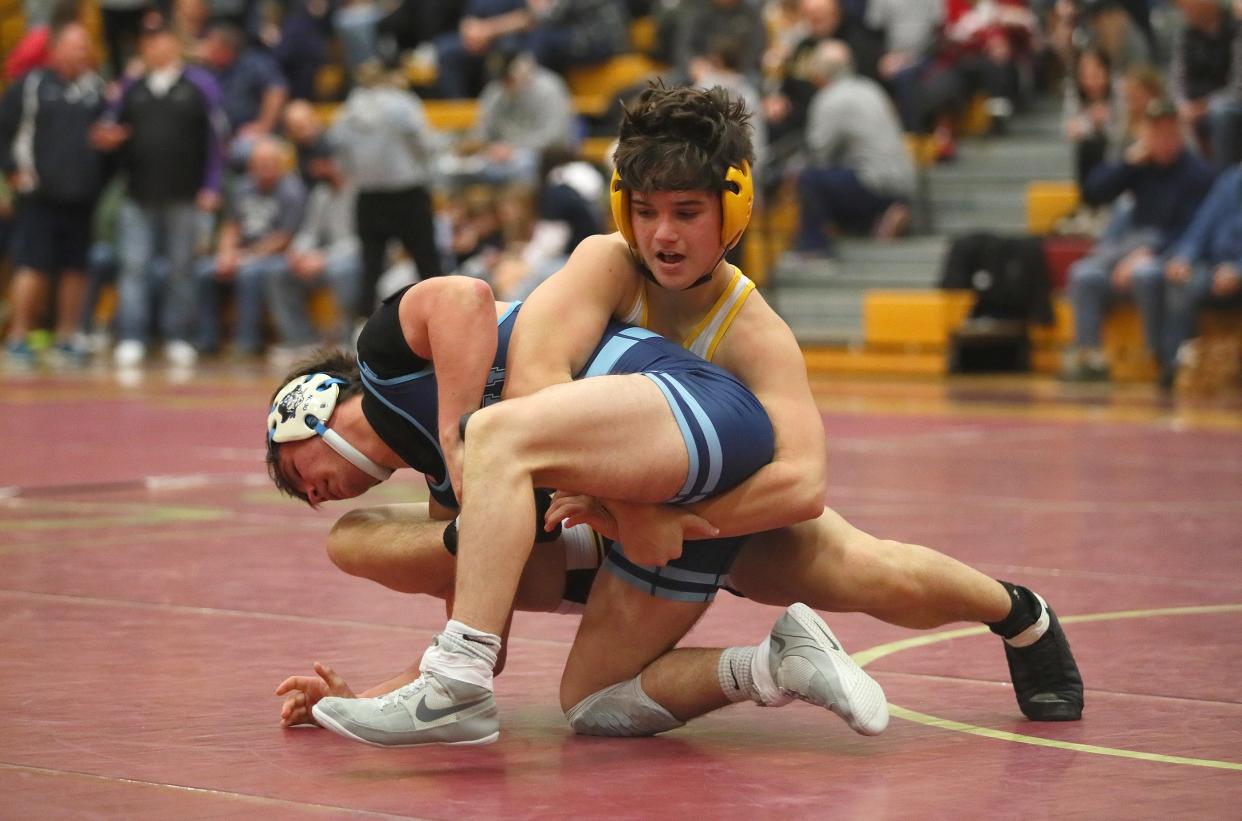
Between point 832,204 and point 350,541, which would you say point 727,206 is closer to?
point 350,541

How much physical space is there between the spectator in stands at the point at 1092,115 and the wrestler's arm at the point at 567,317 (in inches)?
378

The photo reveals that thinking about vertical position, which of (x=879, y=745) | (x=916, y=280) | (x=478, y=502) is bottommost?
(x=916, y=280)

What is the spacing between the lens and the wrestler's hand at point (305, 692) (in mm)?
3543

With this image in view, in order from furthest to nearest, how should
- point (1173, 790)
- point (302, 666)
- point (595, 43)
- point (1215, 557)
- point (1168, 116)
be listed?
point (595, 43), point (1168, 116), point (1215, 557), point (302, 666), point (1173, 790)

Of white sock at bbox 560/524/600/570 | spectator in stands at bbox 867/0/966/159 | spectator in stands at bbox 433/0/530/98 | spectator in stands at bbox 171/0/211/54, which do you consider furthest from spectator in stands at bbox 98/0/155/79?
white sock at bbox 560/524/600/570

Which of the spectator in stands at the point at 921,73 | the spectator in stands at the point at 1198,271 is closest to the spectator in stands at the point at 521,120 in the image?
the spectator in stands at the point at 921,73

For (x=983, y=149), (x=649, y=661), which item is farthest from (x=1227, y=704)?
(x=983, y=149)

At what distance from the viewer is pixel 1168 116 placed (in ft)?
39.3

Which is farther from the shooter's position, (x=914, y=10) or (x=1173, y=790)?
(x=914, y=10)

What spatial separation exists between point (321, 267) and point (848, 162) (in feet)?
13.5

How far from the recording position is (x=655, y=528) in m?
3.48

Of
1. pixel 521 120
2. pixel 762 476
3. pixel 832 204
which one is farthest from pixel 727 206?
pixel 521 120

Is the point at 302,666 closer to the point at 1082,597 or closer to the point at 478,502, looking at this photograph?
the point at 478,502

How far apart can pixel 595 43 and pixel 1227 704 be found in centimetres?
1358
